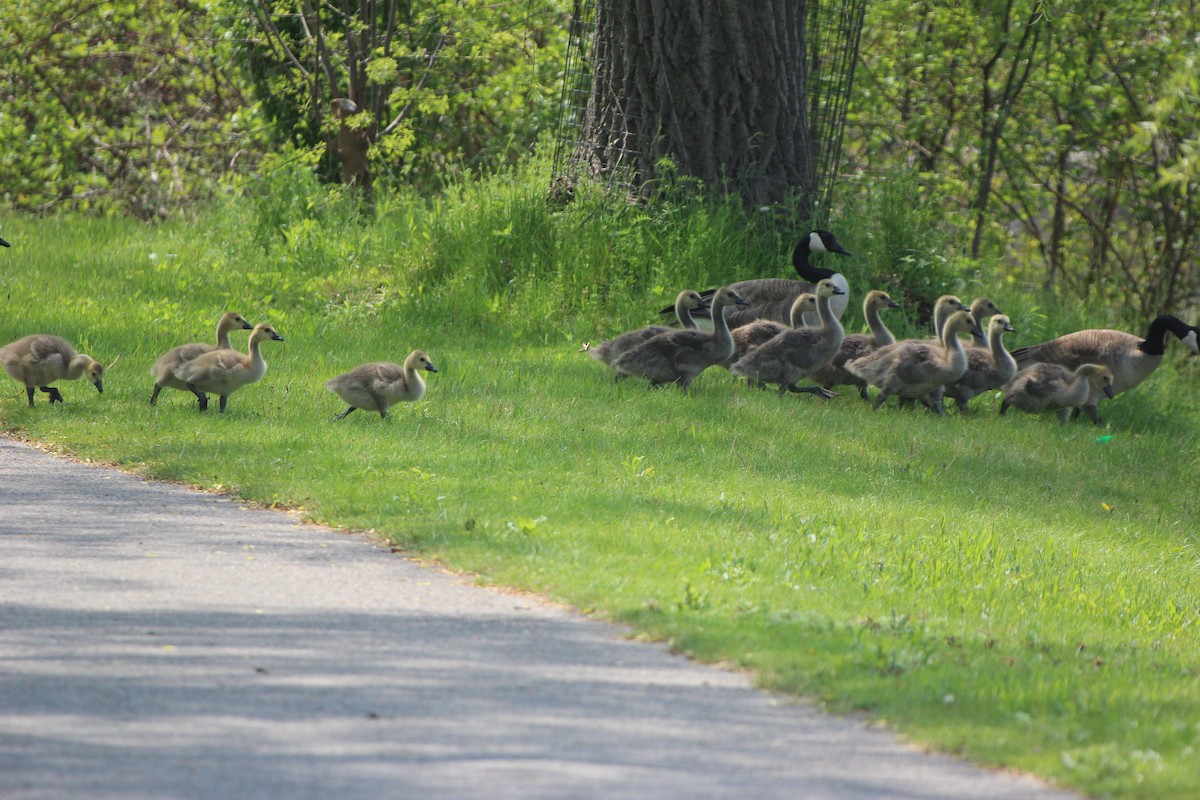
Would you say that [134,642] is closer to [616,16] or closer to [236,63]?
[616,16]

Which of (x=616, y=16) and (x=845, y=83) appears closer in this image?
(x=616, y=16)

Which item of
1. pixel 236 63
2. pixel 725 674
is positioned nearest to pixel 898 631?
pixel 725 674

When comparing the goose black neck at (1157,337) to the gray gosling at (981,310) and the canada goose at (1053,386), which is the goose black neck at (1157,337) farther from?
the gray gosling at (981,310)

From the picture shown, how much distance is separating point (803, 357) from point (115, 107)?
17.0 m

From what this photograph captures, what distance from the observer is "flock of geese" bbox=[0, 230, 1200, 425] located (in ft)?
35.4

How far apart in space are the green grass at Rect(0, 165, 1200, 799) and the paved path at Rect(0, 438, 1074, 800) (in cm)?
37

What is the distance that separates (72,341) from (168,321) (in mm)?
1388

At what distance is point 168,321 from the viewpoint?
1448cm

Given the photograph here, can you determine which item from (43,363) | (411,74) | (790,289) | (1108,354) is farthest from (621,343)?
(411,74)

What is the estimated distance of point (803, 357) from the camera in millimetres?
13117

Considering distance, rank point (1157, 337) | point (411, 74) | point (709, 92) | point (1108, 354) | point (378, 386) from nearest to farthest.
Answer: point (378, 386), point (1108, 354), point (1157, 337), point (709, 92), point (411, 74)

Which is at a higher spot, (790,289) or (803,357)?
(790,289)

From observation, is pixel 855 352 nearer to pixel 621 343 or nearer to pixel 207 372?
pixel 621 343

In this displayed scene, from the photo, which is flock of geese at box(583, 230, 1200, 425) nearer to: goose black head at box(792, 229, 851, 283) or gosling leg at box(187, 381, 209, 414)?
goose black head at box(792, 229, 851, 283)
